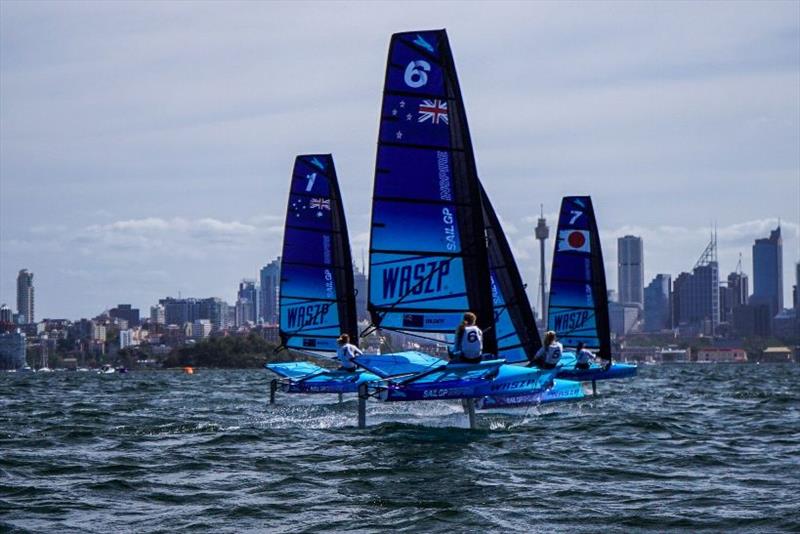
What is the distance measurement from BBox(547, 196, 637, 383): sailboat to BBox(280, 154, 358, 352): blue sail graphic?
9410 mm

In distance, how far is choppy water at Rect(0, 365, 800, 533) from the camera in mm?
13242

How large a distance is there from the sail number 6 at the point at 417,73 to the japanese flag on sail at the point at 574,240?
19557 mm

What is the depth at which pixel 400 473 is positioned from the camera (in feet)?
53.5

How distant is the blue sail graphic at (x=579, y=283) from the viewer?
4012 cm

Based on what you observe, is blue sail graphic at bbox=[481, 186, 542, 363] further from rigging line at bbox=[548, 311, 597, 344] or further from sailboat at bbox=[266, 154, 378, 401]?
rigging line at bbox=[548, 311, 597, 344]

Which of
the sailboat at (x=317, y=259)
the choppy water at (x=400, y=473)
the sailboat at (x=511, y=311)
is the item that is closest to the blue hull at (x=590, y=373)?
the sailboat at (x=511, y=311)

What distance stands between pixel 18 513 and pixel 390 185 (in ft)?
31.6

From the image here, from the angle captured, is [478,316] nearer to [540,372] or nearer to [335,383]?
[540,372]

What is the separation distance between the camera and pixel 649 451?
1936cm

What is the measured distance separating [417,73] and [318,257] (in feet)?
37.6

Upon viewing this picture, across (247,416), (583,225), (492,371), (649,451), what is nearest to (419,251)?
(492,371)

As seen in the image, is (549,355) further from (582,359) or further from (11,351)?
(11,351)

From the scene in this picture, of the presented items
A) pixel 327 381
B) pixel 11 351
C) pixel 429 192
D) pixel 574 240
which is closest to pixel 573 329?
pixel 574 240

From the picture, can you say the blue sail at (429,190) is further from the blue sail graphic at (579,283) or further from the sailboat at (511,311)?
the blue sail graphic at (579,283)
